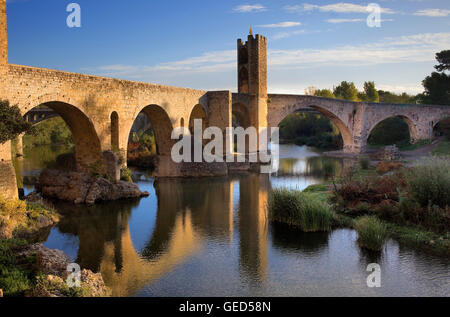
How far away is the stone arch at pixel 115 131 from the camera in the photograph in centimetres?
1531

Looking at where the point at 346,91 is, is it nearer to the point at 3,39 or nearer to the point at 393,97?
the point at 393,97

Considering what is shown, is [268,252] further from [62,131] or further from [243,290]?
[62,131]

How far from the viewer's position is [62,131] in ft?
136

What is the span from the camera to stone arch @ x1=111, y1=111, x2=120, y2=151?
50.2 ft

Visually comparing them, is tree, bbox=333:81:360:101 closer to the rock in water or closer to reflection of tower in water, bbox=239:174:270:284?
reflection of tower in water, bbox=239:174:270:284

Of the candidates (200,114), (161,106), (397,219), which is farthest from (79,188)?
(200,114)

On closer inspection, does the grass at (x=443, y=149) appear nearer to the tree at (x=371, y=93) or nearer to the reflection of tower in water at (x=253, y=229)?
the reflection of tower in water at (x=253, y=229)

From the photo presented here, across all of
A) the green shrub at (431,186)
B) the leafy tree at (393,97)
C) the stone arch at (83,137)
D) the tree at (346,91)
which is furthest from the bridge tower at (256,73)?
the leafy tree at (393,97)

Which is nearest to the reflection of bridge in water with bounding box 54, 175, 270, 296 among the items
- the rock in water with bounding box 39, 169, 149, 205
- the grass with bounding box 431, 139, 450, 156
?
the rock in water with bounding box 39, 169, 149, 205

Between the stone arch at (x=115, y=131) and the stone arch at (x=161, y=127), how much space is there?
3249mm

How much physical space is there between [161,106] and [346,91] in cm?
4088
